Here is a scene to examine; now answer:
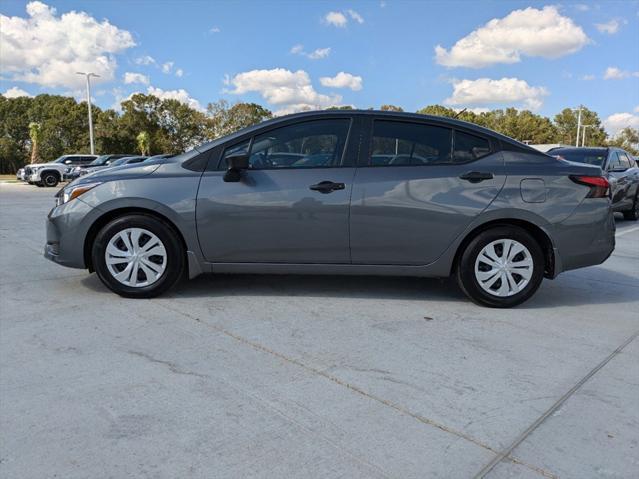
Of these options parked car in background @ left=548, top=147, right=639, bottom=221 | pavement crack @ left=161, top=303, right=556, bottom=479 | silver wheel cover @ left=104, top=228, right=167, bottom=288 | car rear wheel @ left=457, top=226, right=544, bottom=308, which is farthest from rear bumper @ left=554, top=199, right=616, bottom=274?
parked car in background @ left=548, top=147, right=639, bottom=221

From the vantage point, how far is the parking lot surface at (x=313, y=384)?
218 cm

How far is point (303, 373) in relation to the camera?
2.97 m

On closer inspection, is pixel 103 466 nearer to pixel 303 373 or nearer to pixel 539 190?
pixel 303 373

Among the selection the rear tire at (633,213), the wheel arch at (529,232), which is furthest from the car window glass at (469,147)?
the rear tire at (633,213)

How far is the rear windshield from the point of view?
34.2ft

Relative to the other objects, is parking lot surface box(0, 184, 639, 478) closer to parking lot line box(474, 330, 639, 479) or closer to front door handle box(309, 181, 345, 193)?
parking lot line box(474, 330, 639, 479)

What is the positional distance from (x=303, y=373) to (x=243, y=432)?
672mm

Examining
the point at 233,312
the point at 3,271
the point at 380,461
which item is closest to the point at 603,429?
the point at 380,461

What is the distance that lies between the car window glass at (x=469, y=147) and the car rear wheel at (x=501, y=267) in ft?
2.07

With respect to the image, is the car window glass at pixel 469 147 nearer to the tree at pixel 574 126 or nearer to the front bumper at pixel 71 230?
the front bumper at pixel 71 230

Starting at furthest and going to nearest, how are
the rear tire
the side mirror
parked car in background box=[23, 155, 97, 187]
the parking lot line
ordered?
parked car in background box=[23, 155, 97, 187] → the rear tire → the side mirror → the parking lot line

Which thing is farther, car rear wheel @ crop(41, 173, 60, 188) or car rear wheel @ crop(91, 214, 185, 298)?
car rear wheel @ crop(41, 173, 60, 188)

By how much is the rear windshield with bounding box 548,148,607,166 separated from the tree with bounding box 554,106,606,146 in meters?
73.3

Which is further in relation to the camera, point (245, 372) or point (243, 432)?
point (245, 372)
